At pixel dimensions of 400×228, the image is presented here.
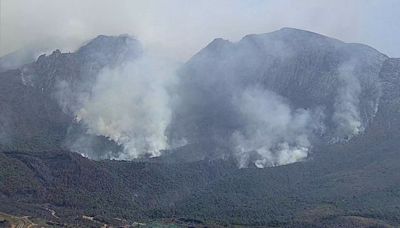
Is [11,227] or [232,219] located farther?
[232,219]

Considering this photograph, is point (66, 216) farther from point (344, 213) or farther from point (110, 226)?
point (344, 213)

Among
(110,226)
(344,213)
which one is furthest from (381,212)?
(110,226)

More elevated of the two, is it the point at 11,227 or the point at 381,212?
the point at 381,212

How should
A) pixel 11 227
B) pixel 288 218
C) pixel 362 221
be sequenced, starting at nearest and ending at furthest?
pixel 11 227
pixel 362 221
pixel 288 218

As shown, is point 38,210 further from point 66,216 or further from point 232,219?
point 232,219

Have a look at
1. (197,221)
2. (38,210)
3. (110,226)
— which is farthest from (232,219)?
(38,210)

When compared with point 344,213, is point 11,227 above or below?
below

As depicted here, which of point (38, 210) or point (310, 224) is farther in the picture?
point (38, 210)

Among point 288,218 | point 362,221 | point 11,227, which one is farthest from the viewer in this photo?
point 288,218

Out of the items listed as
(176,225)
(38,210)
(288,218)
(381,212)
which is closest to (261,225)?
(288,218)
